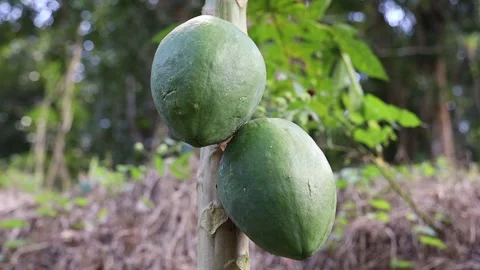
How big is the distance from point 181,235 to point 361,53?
1.19 meters

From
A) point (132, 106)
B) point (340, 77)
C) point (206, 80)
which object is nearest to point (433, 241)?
point (340, 77)

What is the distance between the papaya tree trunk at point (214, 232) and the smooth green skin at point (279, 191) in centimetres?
4

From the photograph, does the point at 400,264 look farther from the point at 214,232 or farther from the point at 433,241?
the point at 214,232

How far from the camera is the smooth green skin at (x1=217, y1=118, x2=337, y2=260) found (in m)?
0.62

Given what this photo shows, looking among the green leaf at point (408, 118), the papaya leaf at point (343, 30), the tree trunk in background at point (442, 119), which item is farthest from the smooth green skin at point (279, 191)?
the tree trunk in background at point (442, 119)

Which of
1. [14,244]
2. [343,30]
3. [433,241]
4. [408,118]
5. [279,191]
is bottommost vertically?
[14,244]

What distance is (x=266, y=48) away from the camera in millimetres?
1406

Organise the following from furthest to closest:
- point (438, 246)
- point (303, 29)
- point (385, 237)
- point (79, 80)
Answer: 1. point (79, 80)
2. point (385, 237)
3. point (438, 246)
4. point (303, 29)

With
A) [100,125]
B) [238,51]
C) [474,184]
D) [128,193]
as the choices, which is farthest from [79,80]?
[238,51]

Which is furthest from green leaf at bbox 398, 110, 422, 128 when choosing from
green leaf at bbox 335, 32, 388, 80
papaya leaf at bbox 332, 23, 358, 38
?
papaya leaf at bbox 332, 23, 358, 38

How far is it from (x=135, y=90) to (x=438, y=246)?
13.7ft

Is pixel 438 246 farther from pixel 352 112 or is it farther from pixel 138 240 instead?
pixel 138 240

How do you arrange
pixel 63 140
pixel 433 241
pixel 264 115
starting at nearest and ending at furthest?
1. pixel 264 115
2. pixel 433 241
3. pixel 63 140

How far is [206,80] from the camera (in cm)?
62
